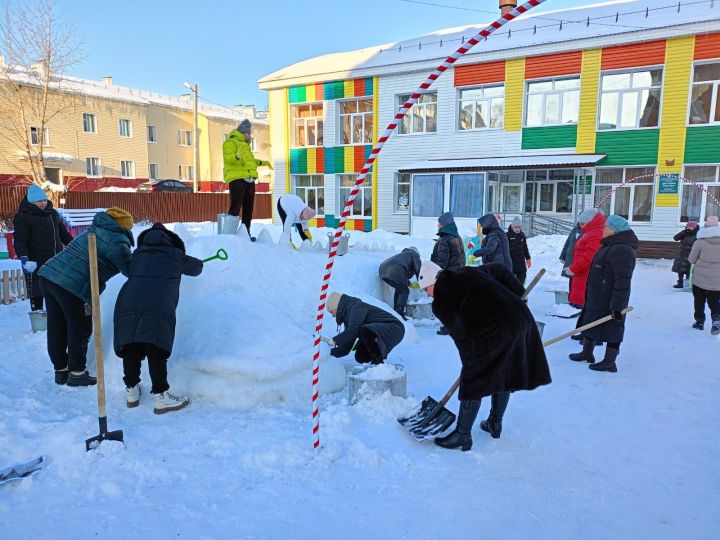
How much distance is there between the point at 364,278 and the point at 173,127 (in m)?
29.4

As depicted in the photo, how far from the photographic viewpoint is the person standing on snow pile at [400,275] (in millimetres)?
6988

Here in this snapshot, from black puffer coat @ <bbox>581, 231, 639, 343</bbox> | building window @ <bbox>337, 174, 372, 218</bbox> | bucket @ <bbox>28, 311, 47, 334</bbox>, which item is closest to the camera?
black puffer coat @ <bbox>581, 231, 639, 343</bbox>

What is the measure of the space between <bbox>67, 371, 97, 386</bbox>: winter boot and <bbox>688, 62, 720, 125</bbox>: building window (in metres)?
16.4

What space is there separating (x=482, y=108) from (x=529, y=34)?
2663 mm

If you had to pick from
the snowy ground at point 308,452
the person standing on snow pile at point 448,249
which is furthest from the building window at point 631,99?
the snowy ground at point 308,452

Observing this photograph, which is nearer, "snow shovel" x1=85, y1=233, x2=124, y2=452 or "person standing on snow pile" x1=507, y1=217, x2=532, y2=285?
"snow shovel" x1=85, y1=233, x2=124, y2=452

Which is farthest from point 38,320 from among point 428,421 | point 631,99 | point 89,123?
point 89,123

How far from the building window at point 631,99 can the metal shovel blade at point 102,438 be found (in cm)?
1615

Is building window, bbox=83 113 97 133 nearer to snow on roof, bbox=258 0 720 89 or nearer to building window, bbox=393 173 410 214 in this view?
snow on roof, bbox=258 0 720 89

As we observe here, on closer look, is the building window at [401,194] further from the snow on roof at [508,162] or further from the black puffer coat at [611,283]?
the black puffer coat at [611,283]

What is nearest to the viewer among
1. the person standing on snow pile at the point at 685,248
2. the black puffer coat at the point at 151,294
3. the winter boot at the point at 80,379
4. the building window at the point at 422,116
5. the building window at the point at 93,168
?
the black puffer coat at the point at 151,294

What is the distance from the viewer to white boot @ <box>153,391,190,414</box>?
3.54 metres

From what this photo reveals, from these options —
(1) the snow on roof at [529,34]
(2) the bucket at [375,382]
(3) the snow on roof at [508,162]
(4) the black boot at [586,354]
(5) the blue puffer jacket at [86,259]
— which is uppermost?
(1) the snow on roof at [529,34]

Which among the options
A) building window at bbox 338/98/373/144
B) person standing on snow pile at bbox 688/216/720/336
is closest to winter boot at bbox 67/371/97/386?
person standing on snow pile at bbox 688/216/720/336
